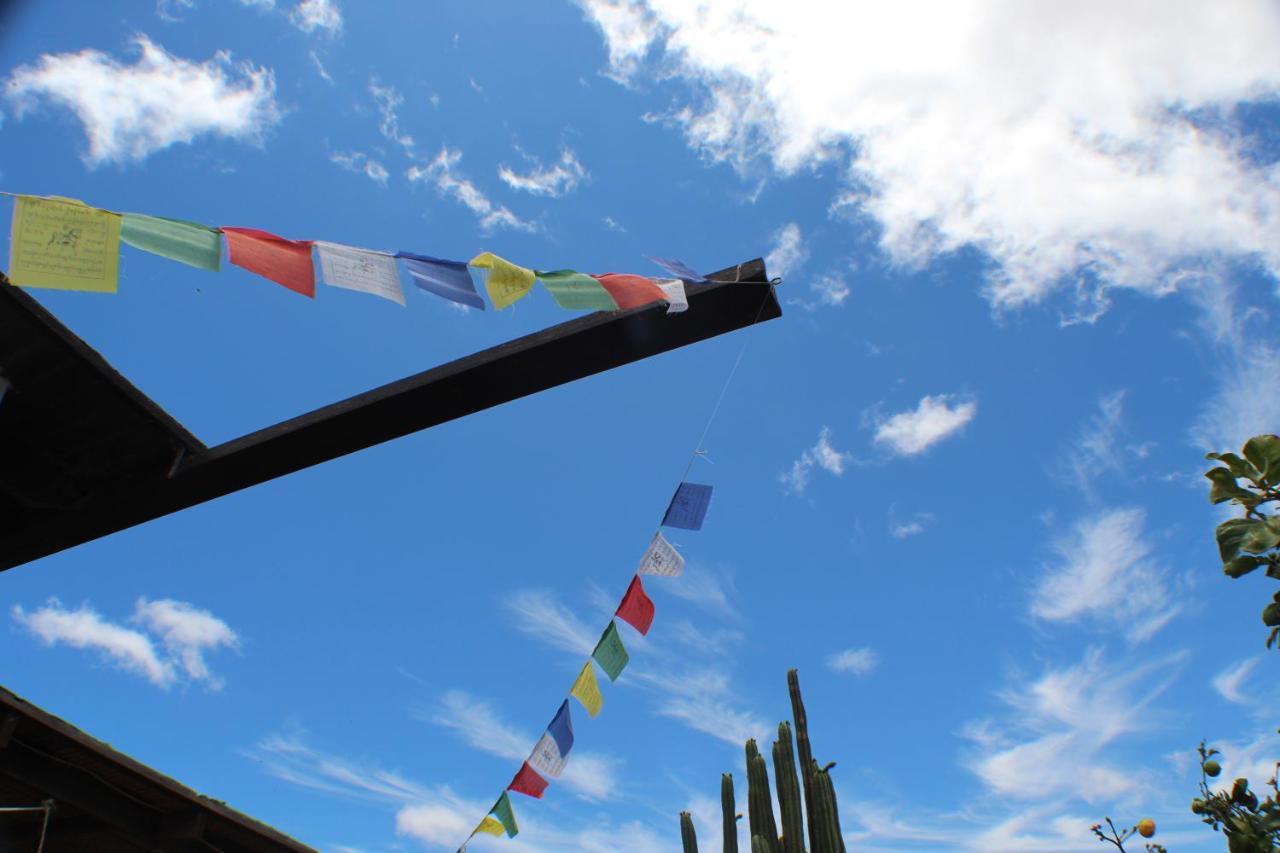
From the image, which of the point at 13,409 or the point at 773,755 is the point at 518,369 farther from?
the point at 773,755

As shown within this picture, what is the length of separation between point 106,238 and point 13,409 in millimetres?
896

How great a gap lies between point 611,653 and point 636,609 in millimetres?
365

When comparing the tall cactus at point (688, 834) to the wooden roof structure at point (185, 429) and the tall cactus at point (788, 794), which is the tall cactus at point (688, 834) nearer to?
the tall cactus at point (788, 794)

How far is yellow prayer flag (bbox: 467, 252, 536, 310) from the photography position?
3859 mm

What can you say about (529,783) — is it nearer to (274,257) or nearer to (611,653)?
(611,653)

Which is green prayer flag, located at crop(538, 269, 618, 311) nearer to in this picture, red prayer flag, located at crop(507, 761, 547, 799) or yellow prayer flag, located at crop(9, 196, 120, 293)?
yellow prayer flag, located at crop(9, 196, 120, 293)

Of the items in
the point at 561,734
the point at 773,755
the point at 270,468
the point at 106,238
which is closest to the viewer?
the point at 106,238

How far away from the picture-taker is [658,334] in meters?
3.70

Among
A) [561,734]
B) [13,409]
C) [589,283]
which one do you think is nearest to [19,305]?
[13,409]

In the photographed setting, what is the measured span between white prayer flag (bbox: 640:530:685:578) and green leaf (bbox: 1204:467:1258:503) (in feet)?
10.5

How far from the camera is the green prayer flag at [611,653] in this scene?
5871 millimetres

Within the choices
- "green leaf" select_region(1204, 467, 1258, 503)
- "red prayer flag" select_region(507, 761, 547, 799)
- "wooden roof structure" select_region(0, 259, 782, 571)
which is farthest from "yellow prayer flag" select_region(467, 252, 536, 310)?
"red prayer flag" select_region(507, 761, 547, 799)

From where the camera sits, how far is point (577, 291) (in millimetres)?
3742

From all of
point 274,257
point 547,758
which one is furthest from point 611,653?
point 274,257
